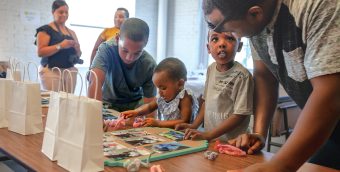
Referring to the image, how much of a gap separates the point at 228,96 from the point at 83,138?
0.82m

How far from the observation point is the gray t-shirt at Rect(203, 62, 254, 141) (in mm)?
1359

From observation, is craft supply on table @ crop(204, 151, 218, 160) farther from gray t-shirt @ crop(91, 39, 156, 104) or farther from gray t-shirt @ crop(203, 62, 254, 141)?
gray t-shirt @ crop(91, 39, 156, 104)

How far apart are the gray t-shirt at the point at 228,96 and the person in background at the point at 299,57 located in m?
0.24

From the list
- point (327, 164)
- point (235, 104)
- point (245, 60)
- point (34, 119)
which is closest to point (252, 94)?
point (235, 104)

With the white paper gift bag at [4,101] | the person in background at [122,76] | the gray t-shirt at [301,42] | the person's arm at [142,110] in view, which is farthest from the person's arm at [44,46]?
the gray t-shirt at [301,42]

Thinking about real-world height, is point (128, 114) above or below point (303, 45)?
below

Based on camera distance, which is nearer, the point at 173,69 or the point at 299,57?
the point at 299,57

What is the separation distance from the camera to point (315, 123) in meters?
0.62

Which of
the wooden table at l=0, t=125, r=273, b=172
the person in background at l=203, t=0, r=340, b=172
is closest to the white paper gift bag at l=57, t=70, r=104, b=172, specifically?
the wooden table at l=0, t=125, r=273, b=172

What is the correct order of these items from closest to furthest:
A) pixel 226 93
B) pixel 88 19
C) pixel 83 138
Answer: pixel 83 138, pixel 226 93, pixel 88 19

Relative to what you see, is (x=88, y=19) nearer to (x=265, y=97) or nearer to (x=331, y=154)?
(x=265, y=97)

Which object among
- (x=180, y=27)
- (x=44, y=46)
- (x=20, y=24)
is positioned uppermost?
(x=180, y=27)

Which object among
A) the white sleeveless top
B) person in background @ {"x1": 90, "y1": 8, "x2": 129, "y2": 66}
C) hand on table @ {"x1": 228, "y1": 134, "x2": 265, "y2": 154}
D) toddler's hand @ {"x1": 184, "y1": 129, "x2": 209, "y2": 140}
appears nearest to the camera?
hand on table @ {"x1": 228, "y1": 134, "x2": 265, "y2": 154}

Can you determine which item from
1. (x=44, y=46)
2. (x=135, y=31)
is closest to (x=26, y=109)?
(x=135, y=31)
